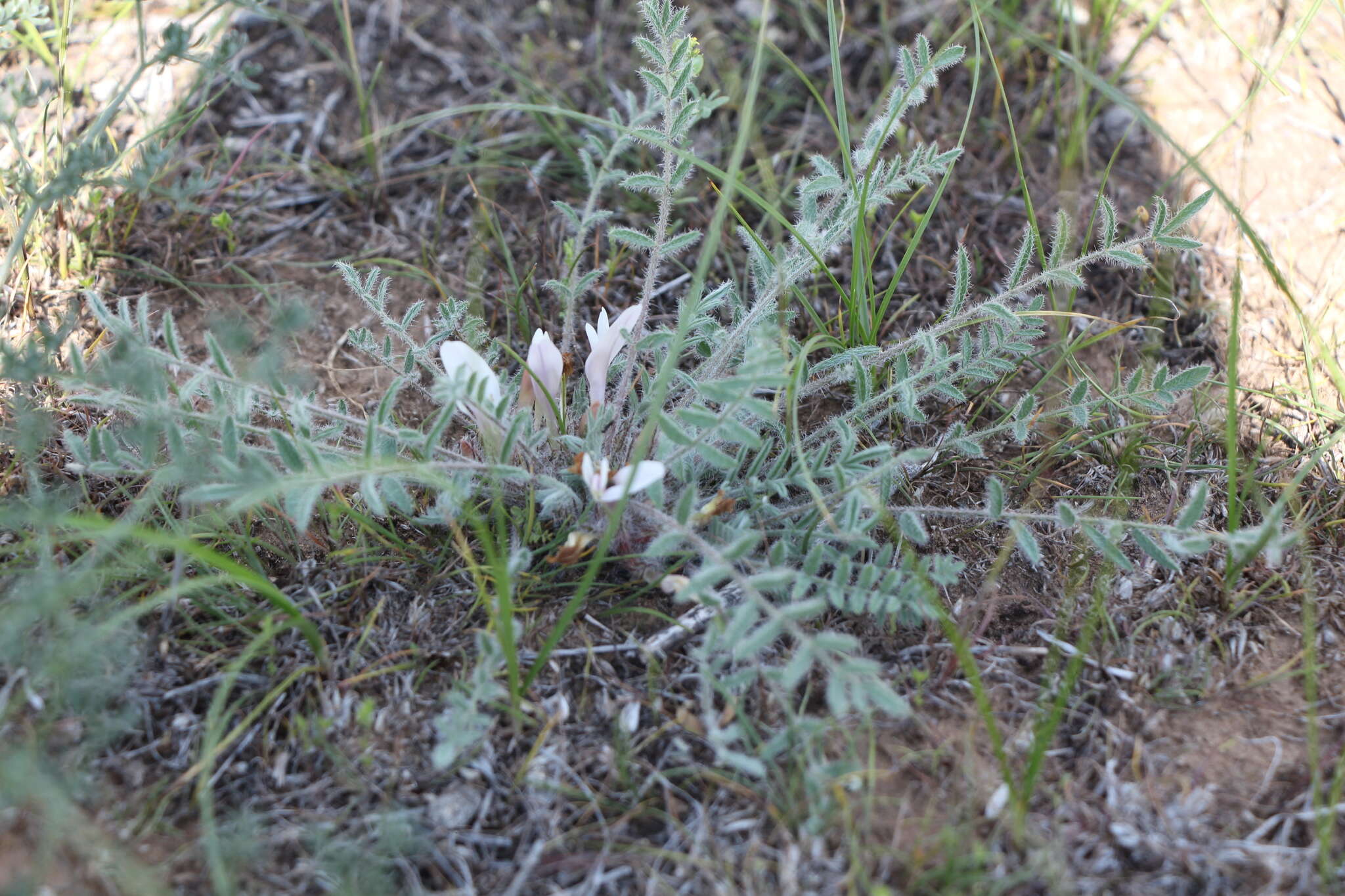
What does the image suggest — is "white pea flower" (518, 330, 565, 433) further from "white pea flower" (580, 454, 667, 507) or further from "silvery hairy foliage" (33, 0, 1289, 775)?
"white pea flower" (580, 454, 667, 507)

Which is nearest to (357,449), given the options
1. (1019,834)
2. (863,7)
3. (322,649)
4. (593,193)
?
(322,649)

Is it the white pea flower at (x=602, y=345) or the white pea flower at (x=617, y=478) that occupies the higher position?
the white pea flower at (x=602, y=345)

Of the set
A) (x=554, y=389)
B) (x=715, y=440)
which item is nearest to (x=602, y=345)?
(x=554, y=389)

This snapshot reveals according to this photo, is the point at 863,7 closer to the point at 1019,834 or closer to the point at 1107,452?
the point at 1107,452

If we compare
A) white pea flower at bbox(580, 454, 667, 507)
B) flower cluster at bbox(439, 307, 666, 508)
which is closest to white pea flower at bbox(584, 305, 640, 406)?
flower cluster at bbox(439, 307, 666, 508)

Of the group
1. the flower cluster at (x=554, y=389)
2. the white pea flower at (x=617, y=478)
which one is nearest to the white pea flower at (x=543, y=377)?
the flower cluster at (x=554, y=389)

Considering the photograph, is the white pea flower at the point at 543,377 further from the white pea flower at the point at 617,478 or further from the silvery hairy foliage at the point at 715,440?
the white pea flower at the point at 617,478

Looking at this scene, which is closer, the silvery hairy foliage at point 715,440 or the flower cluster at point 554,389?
Answer: the silvery hairy foliage at point 715,440

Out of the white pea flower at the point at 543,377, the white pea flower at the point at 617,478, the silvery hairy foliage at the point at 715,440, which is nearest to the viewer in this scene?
the silvery hairy foliage at the point at 715,440
